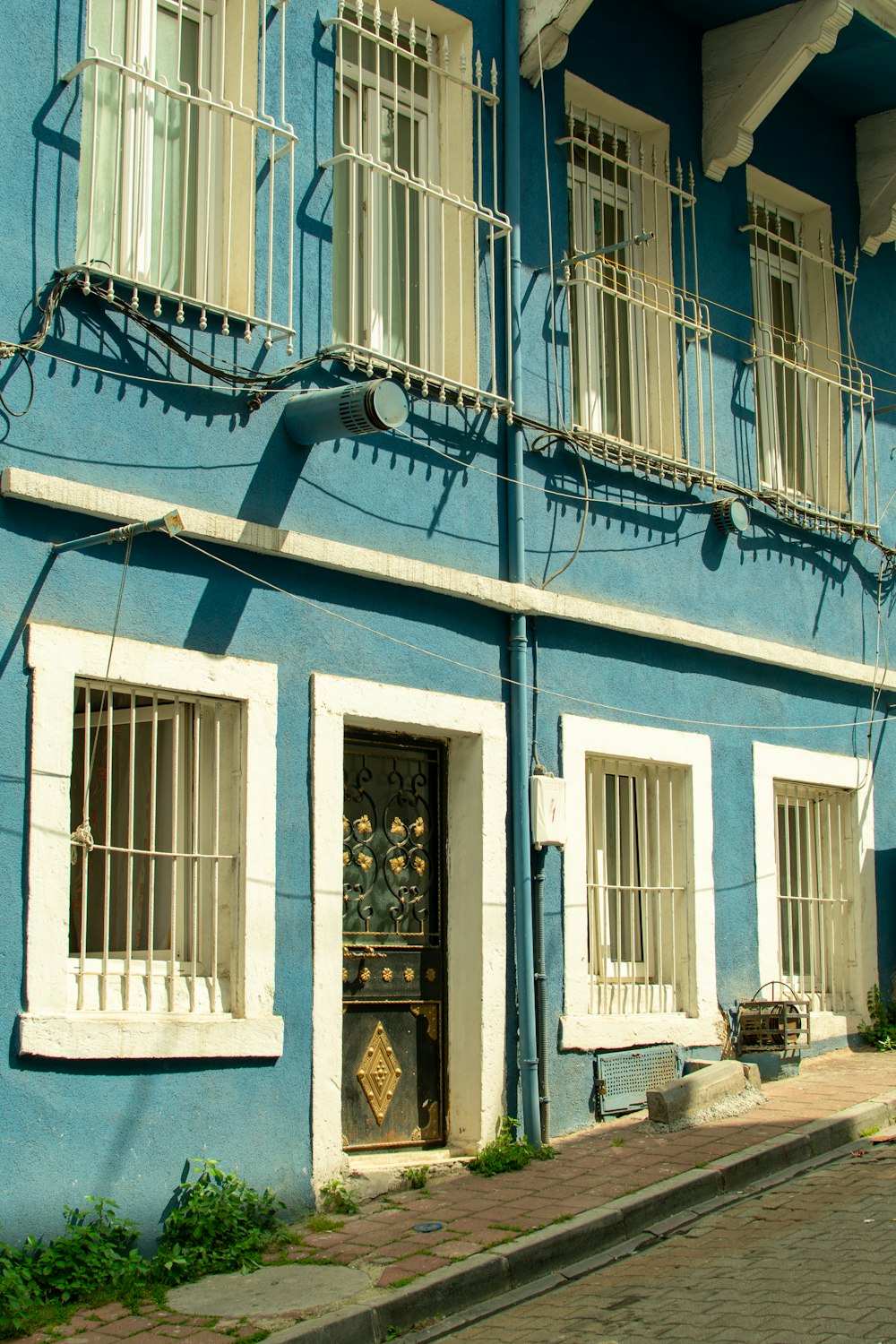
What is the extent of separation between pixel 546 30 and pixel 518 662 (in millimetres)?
3625

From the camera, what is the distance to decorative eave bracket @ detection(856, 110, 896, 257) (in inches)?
483

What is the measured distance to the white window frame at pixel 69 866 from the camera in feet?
21.2

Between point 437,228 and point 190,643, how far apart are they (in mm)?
3153

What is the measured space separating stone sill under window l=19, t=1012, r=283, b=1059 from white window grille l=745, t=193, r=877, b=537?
19.0 feet

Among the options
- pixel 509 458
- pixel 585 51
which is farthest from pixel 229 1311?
pixel 585 51

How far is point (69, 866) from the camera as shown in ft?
21.8

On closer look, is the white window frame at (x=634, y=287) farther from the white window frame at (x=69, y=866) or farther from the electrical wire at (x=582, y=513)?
the white window frame at (x=69, y=866)

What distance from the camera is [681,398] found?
10484 millimetres

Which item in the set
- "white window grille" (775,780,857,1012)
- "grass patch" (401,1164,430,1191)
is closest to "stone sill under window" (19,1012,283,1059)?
"grass patch" (401,1164,430,1191)

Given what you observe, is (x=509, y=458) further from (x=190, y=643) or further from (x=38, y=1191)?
(x=38, y=1191)

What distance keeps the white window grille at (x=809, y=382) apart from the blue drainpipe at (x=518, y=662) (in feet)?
8.63

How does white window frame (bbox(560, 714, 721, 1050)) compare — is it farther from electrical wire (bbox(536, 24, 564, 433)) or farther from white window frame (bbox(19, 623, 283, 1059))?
white window frame (bbox(19, 623, 283, 1059))

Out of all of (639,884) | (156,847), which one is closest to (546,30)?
(639,884)

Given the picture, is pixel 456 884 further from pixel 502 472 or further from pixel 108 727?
pixel 108 727
